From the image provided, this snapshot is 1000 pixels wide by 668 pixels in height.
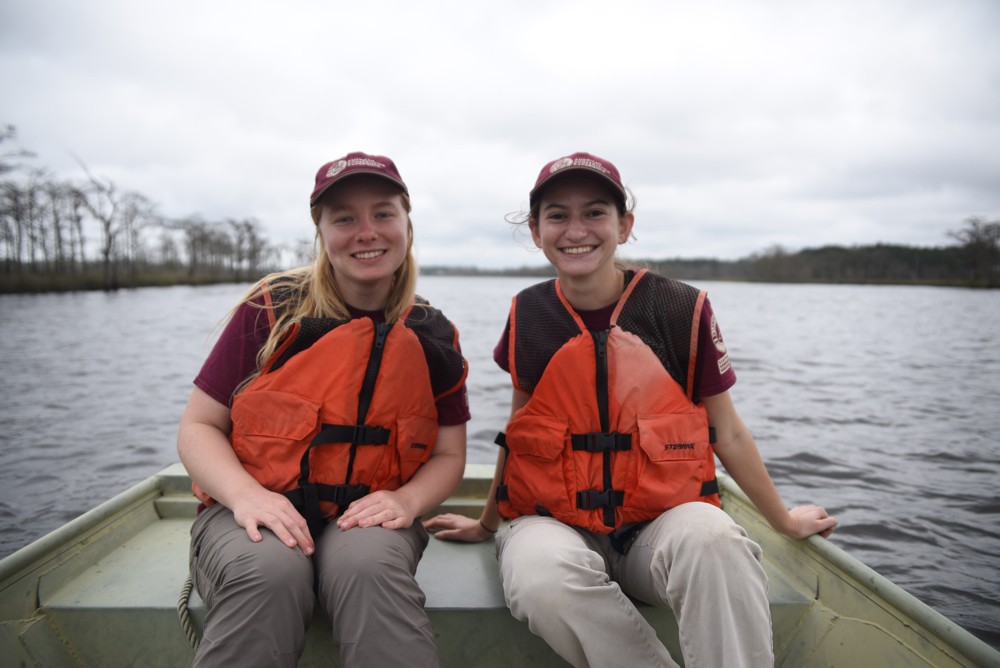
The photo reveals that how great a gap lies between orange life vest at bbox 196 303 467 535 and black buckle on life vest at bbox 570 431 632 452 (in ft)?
1.66

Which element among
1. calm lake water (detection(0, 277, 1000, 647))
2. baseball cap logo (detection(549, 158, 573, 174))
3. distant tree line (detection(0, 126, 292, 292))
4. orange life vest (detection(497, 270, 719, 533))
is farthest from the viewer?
distant tree line (detection(0, 126, 292, 292))

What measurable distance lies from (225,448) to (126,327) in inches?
798

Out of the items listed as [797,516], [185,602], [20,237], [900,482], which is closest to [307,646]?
[185,602]

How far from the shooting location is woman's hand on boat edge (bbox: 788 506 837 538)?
2.20m

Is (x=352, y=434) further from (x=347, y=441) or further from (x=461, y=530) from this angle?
(x=461, y=530)

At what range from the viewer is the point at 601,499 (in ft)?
6.33

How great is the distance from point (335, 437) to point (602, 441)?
849mm

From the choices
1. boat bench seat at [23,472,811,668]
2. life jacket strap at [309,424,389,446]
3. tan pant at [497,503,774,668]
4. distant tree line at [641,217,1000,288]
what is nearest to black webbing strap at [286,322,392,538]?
life jacket strap at [309,424,389,446]

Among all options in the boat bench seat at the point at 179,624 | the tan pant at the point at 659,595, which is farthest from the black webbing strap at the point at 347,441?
the tan pant at the point at 659,595

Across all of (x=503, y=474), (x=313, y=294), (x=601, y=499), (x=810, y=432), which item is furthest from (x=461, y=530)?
(x=810, y=432)

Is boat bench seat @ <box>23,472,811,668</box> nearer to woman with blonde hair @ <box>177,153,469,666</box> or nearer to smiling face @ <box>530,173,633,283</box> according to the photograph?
woman with blonde hair @ <box>177,153,469,666</box>

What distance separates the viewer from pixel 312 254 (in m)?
2.28

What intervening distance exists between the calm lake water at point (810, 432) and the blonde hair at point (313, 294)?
275 millimetres

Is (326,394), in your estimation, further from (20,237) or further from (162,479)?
(20,237)
